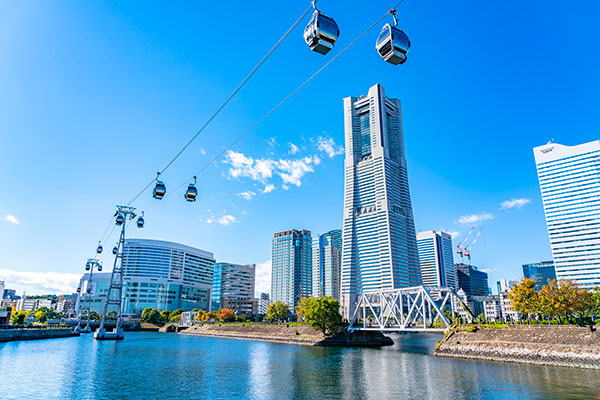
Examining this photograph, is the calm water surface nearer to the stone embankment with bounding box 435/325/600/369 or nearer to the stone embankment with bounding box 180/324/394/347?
the stone embankment with bounding box 435/325/600/369

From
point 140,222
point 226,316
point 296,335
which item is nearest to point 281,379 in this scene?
point 140,222

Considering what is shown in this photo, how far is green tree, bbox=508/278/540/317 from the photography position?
73881 mm

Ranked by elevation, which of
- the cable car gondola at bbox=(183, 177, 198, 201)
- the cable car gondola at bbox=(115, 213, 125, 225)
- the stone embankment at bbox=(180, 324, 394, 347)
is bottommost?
the stone embankment at bbox=(180, 324, 394, 347)

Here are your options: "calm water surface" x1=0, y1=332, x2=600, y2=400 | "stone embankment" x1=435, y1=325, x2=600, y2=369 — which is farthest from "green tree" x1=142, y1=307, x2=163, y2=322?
"stone embankment" x1=435, y1=325, x2=600, y2=369

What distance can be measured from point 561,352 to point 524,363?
508cm

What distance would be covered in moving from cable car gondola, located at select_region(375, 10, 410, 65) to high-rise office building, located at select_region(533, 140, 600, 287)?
21063 centimetres

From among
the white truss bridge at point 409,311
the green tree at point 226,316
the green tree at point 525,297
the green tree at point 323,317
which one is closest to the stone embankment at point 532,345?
the white truss bridge at point 409,311

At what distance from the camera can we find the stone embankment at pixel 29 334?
90.6 meters

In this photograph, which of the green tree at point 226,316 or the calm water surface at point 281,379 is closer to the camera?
the calm water surface at point 281,379

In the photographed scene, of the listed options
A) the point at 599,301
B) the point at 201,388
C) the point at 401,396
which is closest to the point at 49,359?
the point at 201,388

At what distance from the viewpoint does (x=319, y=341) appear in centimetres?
9738

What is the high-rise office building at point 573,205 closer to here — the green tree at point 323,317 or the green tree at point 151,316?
the green tree at point 323,317

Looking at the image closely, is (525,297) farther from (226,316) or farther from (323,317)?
(226,316)

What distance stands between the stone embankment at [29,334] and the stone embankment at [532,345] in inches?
3981
